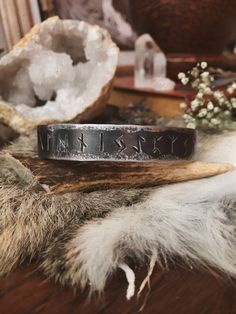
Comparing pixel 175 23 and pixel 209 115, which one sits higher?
pixel 175 23

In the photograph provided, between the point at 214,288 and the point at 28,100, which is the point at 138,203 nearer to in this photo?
the point at 214,288

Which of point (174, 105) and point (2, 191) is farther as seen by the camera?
point (174, 105)

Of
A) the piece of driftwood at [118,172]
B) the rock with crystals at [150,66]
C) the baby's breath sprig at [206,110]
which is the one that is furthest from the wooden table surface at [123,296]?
the rock with crystals at [150,66]

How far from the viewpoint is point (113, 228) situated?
0.98 ft

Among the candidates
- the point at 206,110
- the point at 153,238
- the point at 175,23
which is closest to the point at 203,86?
the point at 206,110

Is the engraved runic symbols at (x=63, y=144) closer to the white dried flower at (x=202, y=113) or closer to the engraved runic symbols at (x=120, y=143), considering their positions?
the engraved runic symbols at (x=120, y=143)

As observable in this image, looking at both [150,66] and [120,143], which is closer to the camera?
[120,143]

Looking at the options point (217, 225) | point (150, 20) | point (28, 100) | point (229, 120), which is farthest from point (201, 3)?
point (217, 225)

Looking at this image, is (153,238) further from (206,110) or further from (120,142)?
(206,110)

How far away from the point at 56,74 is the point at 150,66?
22cm

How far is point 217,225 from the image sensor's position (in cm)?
31

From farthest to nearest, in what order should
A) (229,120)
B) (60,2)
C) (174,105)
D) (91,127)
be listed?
(60,2) → (174,105) → (229,120) → (91,127)

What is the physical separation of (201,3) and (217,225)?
1.44 feet

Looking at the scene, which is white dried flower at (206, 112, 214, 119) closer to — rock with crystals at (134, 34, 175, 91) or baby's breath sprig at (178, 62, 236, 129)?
baby's breath sprig at (178, 62, 236, 129)
